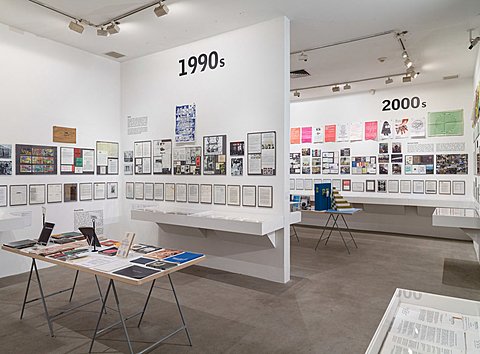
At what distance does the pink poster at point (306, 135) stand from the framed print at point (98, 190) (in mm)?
5487

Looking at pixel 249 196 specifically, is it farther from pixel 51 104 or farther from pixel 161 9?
pixel 51 104

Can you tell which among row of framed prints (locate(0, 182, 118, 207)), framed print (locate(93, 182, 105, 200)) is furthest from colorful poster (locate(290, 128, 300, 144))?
framed print (locate(93, 182, 105, 200))

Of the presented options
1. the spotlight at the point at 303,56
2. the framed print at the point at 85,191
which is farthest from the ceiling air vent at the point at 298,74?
the framed print at the point at 85,191

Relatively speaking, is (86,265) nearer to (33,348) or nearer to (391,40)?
(33,348)

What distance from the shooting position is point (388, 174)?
Answer: 26.1 feet

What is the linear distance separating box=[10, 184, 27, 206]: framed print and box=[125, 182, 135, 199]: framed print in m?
1.68

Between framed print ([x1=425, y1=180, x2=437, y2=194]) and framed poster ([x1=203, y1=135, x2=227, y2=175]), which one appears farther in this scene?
framed print ([x1=425, y1=180, x2=437, y2=194])

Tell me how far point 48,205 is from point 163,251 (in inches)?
123

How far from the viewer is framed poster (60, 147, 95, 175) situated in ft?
17.7

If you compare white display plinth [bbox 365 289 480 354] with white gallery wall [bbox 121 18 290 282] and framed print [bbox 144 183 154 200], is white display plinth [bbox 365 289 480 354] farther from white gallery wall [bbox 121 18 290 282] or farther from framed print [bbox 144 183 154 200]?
framed print [bbox 144 183 154 200]

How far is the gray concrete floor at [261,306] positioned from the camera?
9.54 feet

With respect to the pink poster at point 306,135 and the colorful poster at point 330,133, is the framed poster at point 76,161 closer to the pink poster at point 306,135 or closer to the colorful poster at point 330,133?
the pink poster at point 306,135

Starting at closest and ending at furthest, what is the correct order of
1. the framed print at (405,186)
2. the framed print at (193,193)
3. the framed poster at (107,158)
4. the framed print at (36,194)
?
the framed print at (36,194)
the framed print at (193,193)
the framed poster at (107,158)
the framed print at (405,186)

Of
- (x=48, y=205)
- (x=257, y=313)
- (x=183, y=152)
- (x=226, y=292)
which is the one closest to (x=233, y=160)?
(x=183, y=152)
